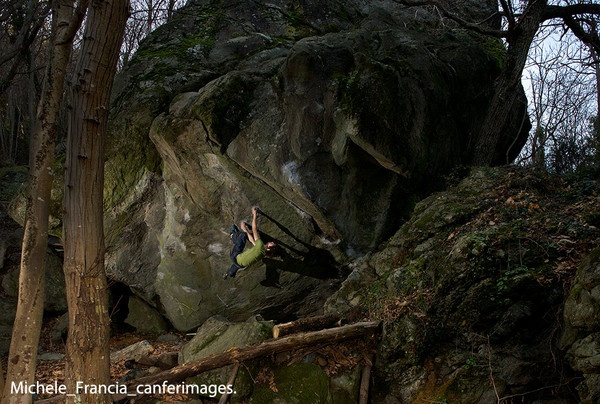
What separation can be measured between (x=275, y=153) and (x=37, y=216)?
15.2ft

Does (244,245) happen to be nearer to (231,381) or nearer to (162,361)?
(162,361)

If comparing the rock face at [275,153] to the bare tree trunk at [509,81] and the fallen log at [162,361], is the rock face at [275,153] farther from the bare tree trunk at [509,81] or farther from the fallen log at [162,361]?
the fallen log at [162,361]

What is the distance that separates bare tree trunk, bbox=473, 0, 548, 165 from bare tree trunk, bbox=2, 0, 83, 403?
8.88 m

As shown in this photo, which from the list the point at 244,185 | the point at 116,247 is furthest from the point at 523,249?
the point at 116,247

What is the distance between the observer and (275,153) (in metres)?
8.29

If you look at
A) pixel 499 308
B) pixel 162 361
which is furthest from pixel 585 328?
pixel 162 361

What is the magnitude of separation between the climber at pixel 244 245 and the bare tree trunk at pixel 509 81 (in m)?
5.66

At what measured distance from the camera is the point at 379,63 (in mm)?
8453

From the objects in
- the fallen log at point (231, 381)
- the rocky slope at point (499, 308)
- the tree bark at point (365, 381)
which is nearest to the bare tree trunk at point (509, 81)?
the rocky slope at point (499, 308)

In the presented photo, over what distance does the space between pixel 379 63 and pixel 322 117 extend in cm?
171

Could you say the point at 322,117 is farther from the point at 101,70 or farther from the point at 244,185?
the point at 101,70

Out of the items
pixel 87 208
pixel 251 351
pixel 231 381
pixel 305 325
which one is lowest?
pixel 231 381

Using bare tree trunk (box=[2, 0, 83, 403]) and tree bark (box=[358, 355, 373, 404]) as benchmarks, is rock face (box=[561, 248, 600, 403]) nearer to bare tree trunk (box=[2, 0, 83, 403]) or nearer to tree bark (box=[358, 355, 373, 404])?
tree bark (box=[358, 355, 373, 404])

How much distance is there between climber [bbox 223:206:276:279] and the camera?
7.93m
